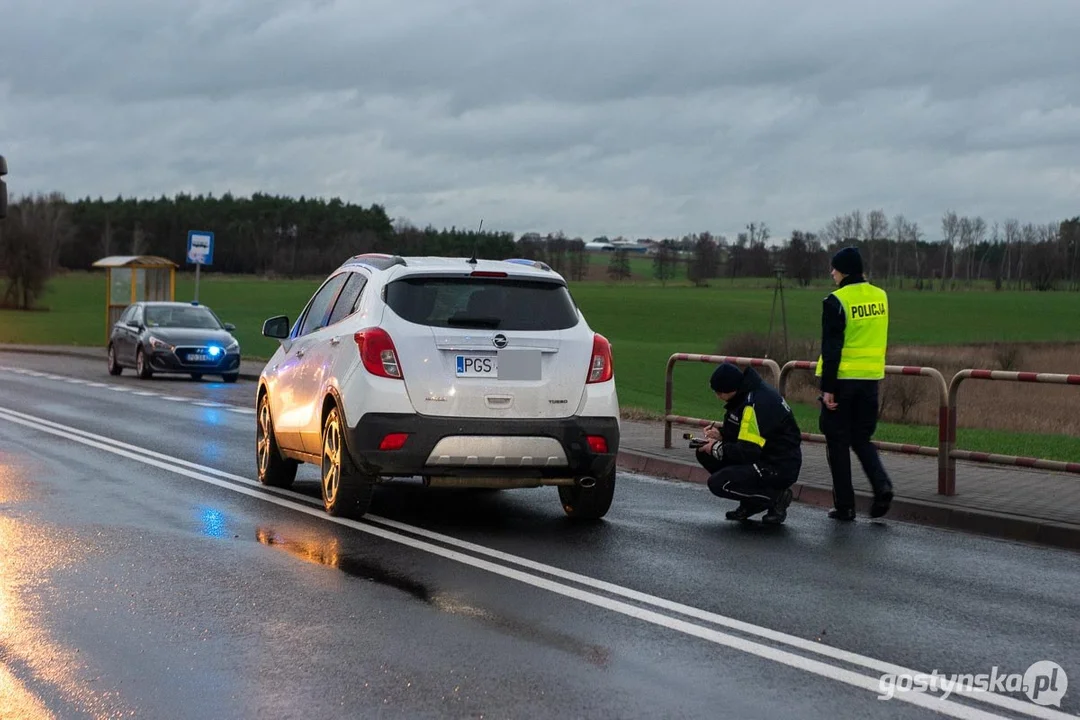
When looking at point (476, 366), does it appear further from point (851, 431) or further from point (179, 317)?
point (179, 317)

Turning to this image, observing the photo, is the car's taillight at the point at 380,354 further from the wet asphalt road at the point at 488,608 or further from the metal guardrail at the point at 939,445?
the metal guardrail at the point at 939,445

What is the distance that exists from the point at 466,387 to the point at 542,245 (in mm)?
138886

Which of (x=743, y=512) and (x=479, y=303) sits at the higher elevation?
(x=479, y=303)

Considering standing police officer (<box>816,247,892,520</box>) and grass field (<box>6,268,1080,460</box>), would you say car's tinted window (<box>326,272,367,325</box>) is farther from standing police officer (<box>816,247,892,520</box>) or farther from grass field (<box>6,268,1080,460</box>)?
Answer: grass field (<box>6,268,1080,460</box>)

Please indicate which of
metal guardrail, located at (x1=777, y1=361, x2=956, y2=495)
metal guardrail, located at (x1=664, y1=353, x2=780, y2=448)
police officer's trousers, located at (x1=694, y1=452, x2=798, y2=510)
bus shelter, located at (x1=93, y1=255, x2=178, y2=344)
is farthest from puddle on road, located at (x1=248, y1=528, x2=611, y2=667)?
bus shelter, located at (x1=93, y1=255, x2=178, y2=344)

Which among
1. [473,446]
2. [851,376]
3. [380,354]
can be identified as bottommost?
[473,446]

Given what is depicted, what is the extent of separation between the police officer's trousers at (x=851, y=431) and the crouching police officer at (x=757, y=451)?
38 centimetres

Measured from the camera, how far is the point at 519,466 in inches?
365

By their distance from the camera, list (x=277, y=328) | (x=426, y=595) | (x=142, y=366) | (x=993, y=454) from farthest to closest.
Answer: (x=142, y=366), (x=277, y=328), (x=993, y=454), (x=426, y=595)

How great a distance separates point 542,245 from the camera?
484ft

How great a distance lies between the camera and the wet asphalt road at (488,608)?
17.3 ft

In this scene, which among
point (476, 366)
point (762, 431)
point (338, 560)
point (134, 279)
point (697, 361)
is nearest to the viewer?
point (338, 560)

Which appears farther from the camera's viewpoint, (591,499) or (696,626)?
(591,499)

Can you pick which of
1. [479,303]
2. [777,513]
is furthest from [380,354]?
[777,513]
